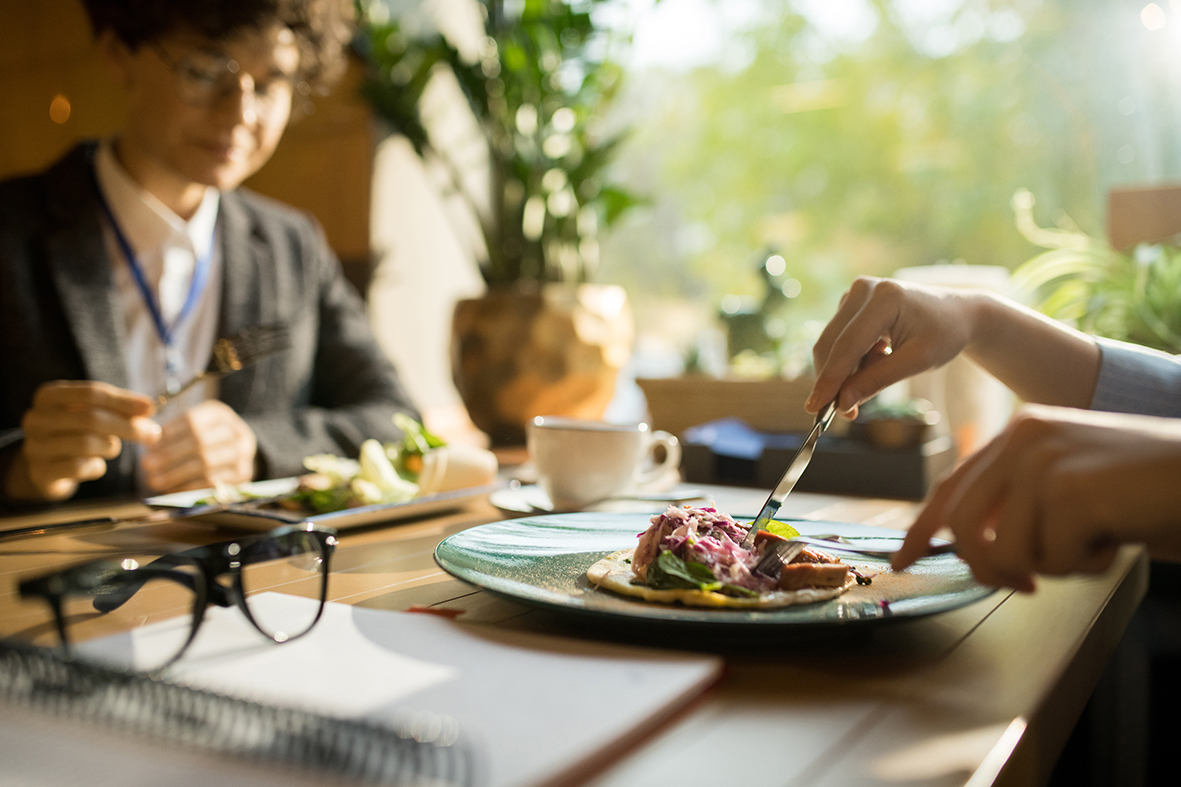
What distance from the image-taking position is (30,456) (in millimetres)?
1028

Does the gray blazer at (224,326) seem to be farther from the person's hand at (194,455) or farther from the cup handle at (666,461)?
the cup handle at (666,461)

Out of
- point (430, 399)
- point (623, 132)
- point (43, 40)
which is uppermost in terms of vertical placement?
point (43, 40)

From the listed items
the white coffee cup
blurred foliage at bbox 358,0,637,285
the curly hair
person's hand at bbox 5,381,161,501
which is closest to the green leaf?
the white coffee cup

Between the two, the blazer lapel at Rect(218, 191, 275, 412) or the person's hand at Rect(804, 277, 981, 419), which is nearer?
the person's hand at Rect(804, 277, 981, 419)

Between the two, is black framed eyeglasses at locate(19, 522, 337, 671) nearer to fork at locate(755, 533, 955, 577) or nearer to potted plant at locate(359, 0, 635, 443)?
fork at locate(755, 533, 955, 577)

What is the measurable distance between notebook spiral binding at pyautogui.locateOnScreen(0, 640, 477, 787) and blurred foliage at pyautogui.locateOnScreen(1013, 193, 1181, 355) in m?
1.44

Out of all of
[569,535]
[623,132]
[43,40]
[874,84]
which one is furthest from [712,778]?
[43,40]

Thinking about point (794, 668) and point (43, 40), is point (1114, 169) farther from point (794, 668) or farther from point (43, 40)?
point (43, 40)

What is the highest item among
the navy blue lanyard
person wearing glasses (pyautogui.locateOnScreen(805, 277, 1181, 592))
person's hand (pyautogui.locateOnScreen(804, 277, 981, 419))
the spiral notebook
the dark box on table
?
the navy blue lanyard

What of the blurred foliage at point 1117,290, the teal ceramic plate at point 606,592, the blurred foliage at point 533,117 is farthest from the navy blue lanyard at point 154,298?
the blurred foliage at point 1117,290

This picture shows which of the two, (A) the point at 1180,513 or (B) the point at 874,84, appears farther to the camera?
(B) the point at 874,84

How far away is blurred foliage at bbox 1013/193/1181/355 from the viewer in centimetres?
138

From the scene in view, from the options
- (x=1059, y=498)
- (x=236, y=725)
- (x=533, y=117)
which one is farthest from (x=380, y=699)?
(x=533, y=117)

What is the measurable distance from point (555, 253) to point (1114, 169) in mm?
1348
